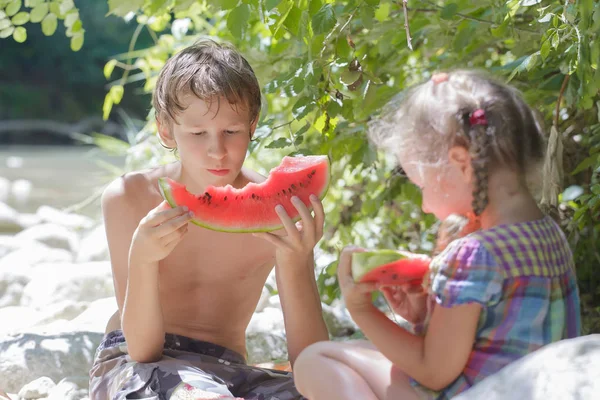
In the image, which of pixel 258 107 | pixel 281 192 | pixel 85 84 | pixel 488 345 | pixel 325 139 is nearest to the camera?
pixel 488 345

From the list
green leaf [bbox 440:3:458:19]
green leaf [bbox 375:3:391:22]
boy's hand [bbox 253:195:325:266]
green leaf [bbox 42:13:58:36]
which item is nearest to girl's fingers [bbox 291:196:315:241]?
boy's hand [bbox 253:195:325:266]

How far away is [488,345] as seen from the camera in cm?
169

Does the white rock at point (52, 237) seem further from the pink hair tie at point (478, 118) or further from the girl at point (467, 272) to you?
the pink hair tie at point (478, 118)

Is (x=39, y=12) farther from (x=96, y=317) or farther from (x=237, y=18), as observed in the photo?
(x=96, y=317)

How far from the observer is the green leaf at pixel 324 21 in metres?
2.27

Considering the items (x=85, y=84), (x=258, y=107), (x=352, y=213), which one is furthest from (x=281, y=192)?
(x=85, y=84)

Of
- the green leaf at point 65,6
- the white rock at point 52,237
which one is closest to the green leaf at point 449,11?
the green leaf at point 65,6

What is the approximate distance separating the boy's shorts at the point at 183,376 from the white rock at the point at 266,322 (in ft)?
3.55

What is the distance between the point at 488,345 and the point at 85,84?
27.4 metres

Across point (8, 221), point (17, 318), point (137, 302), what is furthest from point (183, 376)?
point (8, 221)

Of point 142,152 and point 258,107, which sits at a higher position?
point 258,107

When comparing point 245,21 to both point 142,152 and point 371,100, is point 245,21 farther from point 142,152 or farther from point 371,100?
point 142,152

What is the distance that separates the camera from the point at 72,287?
4309mm

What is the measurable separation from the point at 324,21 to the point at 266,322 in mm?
1798
